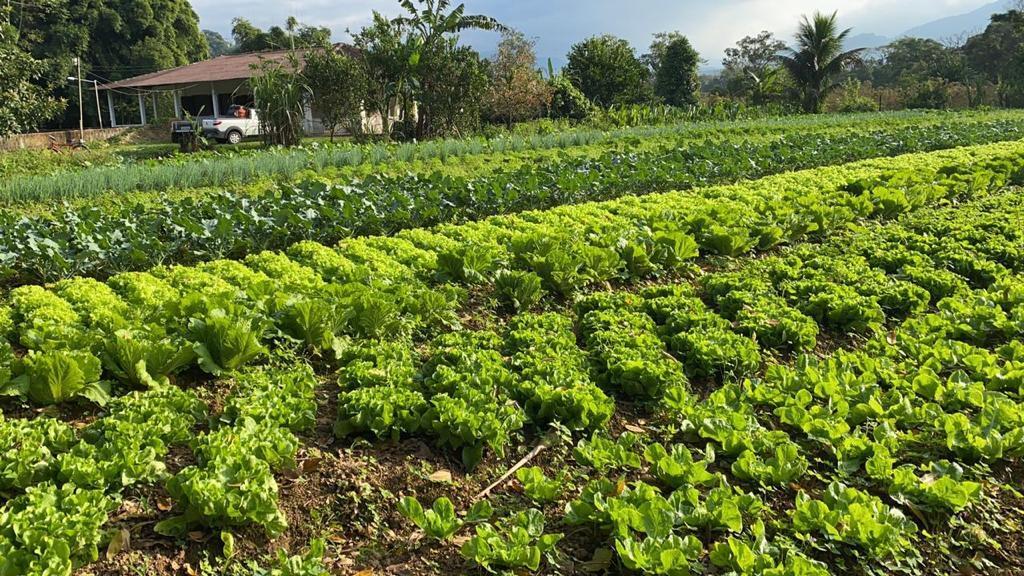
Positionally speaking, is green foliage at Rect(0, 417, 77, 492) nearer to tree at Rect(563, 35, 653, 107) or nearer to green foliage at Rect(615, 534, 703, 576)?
green foliage at Rect(615, 534, 703, 576)

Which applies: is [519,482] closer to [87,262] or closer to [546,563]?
[546,563]

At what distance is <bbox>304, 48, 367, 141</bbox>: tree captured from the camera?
64.1ft

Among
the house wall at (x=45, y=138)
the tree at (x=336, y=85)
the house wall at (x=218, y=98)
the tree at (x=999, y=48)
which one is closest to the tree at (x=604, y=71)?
the house wall at (x=218, y=98)

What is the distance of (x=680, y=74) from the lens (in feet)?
134

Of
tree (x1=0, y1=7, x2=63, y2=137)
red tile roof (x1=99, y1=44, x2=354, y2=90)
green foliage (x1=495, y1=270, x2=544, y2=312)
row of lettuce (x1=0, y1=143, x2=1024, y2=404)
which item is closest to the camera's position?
row of lettuce (x1=0, y1=143, x2=1024, y2=404)

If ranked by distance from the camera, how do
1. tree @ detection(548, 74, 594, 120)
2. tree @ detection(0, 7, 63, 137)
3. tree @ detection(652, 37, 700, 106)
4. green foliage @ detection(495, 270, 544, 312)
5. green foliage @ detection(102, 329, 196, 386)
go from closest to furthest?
green foliage @ detection(102, 329, 196, 386) → green foliage @ detection(495, 270, 544, 312) → tree @ detection(0, 7, 63, 137) → tree @ detection(548, 74, 594, 120) → tree @ detection(652, 37, 700, 106)

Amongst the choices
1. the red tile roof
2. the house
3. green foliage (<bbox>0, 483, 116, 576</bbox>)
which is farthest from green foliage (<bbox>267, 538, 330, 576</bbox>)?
the red tile roof

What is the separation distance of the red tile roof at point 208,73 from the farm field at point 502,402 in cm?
2632

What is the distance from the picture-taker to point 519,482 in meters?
3.44

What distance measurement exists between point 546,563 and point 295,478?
132 centimetres

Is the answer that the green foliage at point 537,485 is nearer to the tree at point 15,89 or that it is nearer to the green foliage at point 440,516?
the green foliage at point 440,516

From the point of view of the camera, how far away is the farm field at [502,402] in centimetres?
284

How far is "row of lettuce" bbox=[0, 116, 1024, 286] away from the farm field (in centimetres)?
5

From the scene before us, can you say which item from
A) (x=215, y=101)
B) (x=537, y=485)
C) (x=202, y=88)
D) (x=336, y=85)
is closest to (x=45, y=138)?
(x=215, y=101)
